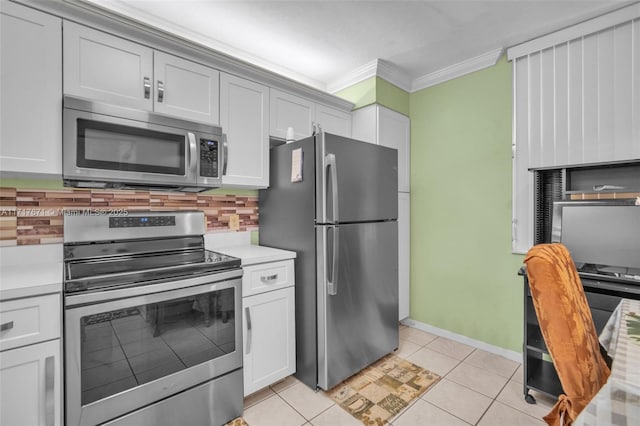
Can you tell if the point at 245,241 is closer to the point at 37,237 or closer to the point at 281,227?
the point at 281,227

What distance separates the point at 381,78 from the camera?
9.27ft

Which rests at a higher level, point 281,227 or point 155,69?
point 155,69

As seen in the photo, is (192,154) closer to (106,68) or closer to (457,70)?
(106,68)

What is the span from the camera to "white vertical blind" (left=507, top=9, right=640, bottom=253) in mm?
1976

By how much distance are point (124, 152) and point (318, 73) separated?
1.95 metres

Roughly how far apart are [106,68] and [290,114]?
3.97 ft

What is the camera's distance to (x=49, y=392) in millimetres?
1226

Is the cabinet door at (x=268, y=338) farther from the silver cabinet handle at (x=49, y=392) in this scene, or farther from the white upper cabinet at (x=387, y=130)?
the white upper cabinet at (x=387, y=130)

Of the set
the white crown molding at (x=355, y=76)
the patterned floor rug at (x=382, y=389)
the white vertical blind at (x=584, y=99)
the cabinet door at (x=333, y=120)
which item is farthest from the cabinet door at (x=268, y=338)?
the white vertical blind at (x=584, y=99)

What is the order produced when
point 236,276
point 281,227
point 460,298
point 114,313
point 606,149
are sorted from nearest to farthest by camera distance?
point 114,313 → point 236,276 → point 606,149 → point 281,227 → point 460,298

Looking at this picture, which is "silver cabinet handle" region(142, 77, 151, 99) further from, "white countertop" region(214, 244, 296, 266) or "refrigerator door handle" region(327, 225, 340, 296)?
"refrigerator door handle" region(327, 225, 340, 296)

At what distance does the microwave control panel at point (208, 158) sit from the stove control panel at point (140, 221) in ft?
1.36

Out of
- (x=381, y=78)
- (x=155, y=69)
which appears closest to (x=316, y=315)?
(x=155, y=69)

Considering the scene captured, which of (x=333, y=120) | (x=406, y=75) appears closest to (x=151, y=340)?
(x=333, y=120)
